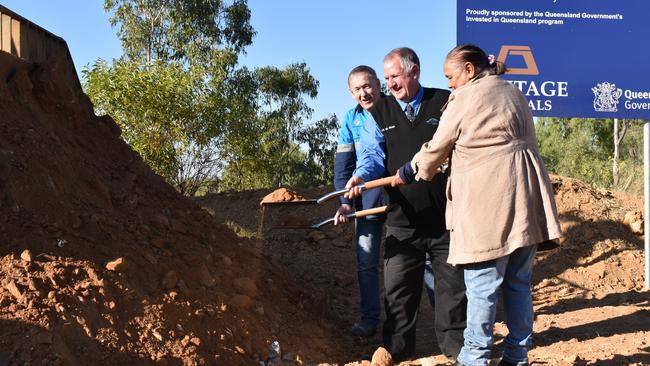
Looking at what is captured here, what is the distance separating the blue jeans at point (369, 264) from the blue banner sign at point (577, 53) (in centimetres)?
281

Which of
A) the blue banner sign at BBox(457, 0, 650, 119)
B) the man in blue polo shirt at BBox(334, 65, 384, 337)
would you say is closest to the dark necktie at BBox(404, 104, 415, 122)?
the man in blue polo shirt at BBox(334, 65, 384, 337)

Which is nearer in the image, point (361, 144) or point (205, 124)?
point (361, 144)

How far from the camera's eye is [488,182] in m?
3.42

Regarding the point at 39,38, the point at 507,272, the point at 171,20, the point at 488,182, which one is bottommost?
the point at 507,272

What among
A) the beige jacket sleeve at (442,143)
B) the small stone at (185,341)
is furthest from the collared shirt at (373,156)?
the small stone at (185,341)

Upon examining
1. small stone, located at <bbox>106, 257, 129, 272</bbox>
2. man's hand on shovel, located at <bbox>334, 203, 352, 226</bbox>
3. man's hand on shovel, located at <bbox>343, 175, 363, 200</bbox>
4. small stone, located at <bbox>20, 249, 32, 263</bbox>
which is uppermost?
man's hand on shovel, located at <bbox>343, 175, 363, 200</bbox>

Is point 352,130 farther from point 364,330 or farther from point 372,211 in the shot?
point 364,330

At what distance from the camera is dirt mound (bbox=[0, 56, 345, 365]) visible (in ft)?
11.4

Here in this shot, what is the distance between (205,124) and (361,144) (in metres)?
7.54

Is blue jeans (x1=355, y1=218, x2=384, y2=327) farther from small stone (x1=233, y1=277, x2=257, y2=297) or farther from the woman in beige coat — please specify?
the woman in beige coat

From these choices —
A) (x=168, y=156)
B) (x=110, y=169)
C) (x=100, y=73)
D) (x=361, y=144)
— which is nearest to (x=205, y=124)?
(x=168, y=156)

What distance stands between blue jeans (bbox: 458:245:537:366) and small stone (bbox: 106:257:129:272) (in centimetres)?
181

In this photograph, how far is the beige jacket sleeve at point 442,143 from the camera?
137 inches

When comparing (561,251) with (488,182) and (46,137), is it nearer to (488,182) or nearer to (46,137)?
(488,182)
